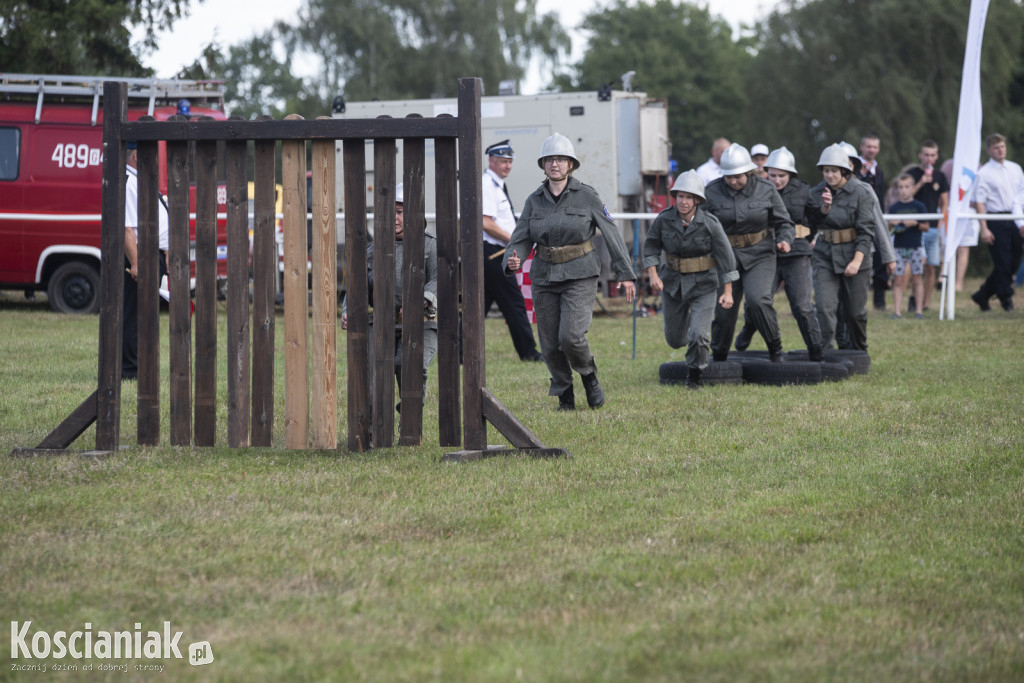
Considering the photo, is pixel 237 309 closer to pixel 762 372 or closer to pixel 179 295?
pixel 179 295

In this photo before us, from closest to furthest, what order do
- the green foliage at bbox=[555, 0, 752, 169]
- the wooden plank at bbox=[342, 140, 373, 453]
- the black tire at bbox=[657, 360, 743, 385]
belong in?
the wooden plank at bbox=[342, 140, 373, 453], the black tire at bbox=[657, 360, 743, 385], the green foliage at bbox=[555, 0, 752, 169]

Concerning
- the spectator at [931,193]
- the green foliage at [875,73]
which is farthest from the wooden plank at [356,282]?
the green foliage at [875,73]

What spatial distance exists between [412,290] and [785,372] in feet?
15.0

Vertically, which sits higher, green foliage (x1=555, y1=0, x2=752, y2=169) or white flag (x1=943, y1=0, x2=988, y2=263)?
green foliage (x1=555, y1=0, x2=752, y2=169)

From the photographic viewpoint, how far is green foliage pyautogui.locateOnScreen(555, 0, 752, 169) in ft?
182

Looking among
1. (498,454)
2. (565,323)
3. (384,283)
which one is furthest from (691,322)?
(384,283)

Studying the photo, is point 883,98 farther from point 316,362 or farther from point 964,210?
point 316,362

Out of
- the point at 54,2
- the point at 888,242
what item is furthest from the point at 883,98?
the point at 888,242

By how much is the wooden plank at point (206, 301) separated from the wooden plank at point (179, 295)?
69mm

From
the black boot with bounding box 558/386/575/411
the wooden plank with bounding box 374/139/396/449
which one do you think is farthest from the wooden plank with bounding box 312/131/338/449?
the black boot with bounding box 558/386/575/411

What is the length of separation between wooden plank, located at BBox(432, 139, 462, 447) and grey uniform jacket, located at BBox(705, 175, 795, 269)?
162 inches

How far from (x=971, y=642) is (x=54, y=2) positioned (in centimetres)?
2026

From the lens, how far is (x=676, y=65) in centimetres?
5612

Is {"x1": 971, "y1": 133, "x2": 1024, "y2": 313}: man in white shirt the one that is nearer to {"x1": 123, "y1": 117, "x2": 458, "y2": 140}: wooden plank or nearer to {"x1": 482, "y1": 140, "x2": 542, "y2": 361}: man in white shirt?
{"x1": 482, "y1": 140, "x2": 542, "y2": 361}: man in white shirt
